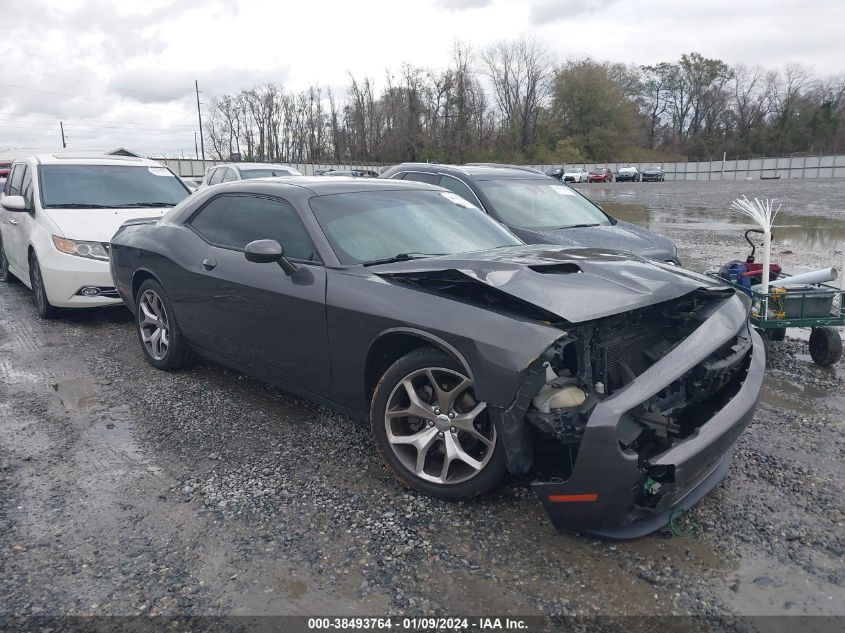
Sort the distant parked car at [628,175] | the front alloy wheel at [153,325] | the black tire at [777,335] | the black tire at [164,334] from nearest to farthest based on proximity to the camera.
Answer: the black tire at [164,334], the front alloy wheel at [153,325], the black tire at [777,335], the distant parked car at [628,175]

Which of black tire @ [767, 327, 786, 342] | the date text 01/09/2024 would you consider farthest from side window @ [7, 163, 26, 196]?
black tire @ [767, 327, 786, 342]

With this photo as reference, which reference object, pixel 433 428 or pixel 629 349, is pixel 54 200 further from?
pixel 629 349

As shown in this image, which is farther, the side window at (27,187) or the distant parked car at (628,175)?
the distant parked car at (628,175)

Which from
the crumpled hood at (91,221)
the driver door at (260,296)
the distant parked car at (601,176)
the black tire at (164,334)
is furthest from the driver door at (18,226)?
the distant parked car at (601,176)

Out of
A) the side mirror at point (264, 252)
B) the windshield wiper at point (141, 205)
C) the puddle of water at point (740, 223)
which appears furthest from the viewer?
the puddle of water at point (740, 223)

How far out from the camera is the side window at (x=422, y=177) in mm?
8250

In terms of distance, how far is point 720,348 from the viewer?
3248 mm

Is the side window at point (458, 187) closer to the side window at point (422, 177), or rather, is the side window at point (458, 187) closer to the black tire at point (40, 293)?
the side window at point (422, 177)

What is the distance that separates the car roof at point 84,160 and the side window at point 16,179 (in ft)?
0.61

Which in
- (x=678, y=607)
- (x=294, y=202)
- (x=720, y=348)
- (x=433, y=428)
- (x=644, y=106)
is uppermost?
(x=644, y=106)

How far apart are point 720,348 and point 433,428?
1476 mm

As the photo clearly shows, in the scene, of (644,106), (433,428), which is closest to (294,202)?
(433,428)

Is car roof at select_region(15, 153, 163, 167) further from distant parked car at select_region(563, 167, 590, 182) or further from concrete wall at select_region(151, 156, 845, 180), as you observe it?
distant parked car at select_region(563, 167, 590, 182)

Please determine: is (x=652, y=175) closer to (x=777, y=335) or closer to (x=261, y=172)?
Answer: (x=261, y=172)
